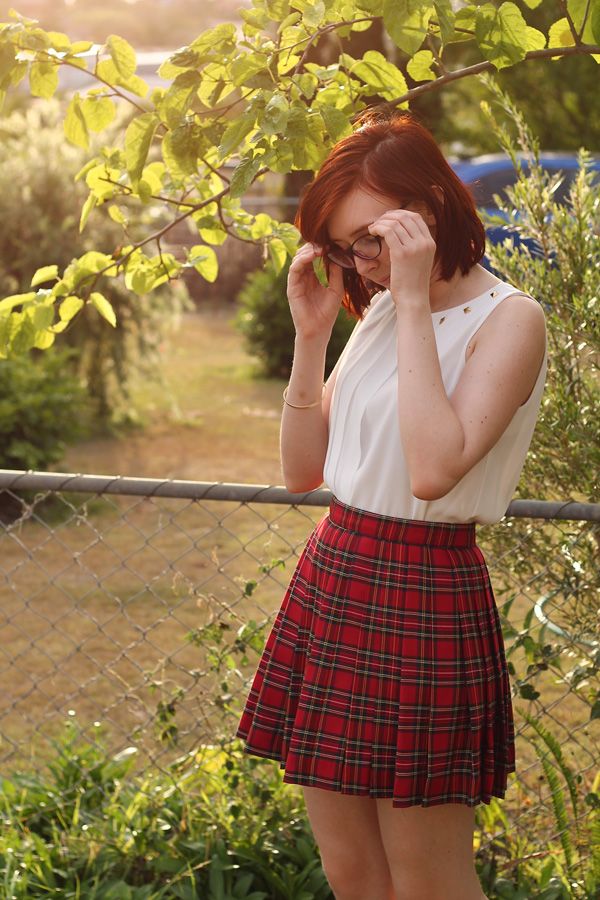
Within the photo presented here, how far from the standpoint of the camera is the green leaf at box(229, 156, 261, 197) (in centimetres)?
191

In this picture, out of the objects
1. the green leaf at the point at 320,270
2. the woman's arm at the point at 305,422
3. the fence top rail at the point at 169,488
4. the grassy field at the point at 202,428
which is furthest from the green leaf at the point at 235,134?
the grassy field at the point at 202,428

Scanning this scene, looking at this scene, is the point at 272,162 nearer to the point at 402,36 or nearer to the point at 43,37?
the point at 402,36

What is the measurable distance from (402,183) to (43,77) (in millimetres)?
872

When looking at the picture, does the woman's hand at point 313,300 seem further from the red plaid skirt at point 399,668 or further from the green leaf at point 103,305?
the green leaf at point 103,305

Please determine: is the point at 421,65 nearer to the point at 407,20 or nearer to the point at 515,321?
the point at 407,20

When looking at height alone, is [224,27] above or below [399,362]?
above

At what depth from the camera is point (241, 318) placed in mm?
10320

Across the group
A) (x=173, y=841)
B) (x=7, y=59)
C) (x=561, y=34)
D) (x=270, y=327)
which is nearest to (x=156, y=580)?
(x=173, y=841)

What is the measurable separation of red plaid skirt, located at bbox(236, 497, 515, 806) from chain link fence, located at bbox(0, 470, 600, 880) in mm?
609

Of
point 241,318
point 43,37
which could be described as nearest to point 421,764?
point 43,37

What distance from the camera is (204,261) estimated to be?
260cm

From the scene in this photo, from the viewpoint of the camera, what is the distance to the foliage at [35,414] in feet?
20.3

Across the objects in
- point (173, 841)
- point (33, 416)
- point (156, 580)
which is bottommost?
point (156, 580)

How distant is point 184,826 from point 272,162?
1.68m
